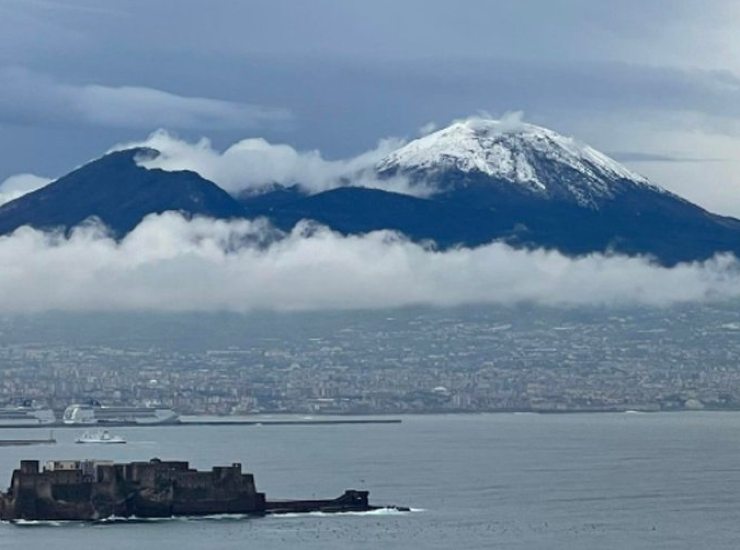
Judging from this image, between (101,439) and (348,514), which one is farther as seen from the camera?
(101,439)

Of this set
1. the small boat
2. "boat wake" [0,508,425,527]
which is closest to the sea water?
"boat wake" [0,508,425,527]

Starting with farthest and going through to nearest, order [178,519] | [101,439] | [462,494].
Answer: [101,439] < [462,494] < [178,519]

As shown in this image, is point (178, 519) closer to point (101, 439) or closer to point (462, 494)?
point (462, 494)

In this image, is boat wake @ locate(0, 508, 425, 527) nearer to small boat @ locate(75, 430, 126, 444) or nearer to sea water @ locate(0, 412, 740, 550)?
sea water @ locate(0, 412, 740, 550)

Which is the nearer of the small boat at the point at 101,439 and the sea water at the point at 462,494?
the sea water at the point at 462,494

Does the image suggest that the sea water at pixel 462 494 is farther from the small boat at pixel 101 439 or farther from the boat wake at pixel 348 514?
the small boat at pixel 101 439

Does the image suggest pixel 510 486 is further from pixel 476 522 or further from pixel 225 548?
pixel 225 548

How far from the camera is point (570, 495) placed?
112312 mm

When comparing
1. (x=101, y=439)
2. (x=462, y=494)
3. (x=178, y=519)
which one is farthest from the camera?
(x=101, y=439)

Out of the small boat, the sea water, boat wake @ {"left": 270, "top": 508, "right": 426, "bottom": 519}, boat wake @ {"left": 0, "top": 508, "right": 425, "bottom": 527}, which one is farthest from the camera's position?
the small boat

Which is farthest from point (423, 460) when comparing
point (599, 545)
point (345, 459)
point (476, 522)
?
point (599, 545)

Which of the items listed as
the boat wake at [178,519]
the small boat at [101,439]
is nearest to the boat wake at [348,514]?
the boat wake at [178,519]

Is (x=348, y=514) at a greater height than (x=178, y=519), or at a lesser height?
lesser

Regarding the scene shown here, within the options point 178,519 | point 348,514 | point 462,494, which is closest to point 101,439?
point 462,494
